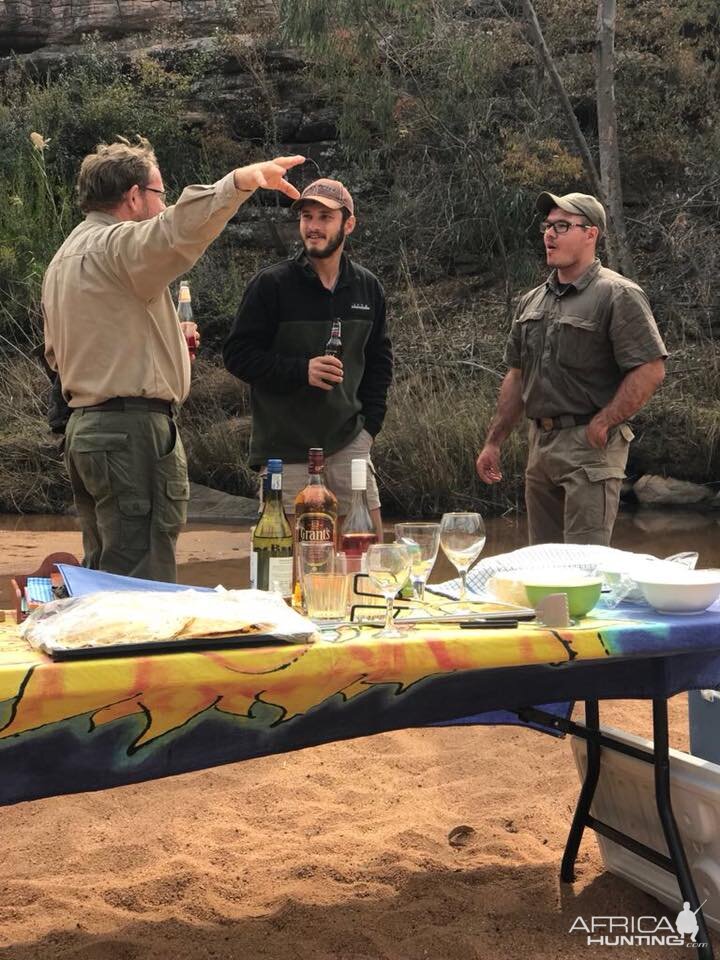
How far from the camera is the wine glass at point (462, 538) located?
2.22 metres

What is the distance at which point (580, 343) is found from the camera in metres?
4.08

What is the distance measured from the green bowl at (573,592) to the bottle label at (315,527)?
1.43 ft

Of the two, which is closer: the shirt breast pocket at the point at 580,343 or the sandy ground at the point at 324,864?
the sandy ground at the point at 324,864

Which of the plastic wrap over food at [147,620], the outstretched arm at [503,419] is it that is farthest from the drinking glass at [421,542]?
the outstretched arm at [503,419]

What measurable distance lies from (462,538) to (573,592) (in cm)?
28

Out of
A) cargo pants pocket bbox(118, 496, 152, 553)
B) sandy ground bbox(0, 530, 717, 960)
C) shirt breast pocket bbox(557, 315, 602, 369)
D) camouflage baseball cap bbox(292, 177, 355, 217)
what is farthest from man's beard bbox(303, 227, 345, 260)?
sandy ground bbox(0, 530, 717, 960)

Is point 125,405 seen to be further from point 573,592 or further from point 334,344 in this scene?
point 573,592

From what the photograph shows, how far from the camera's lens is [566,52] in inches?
602

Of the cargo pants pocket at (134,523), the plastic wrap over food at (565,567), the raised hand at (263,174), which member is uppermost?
the raised hand at (263,174)

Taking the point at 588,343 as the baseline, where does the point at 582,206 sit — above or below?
above

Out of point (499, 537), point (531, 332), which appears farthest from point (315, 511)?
point (499, 537)

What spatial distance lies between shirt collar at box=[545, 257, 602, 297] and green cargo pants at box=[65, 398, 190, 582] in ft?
5.33

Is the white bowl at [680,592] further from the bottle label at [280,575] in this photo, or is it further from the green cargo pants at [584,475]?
the green cargo pants at [584,475]

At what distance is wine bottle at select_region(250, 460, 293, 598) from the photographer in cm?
224
